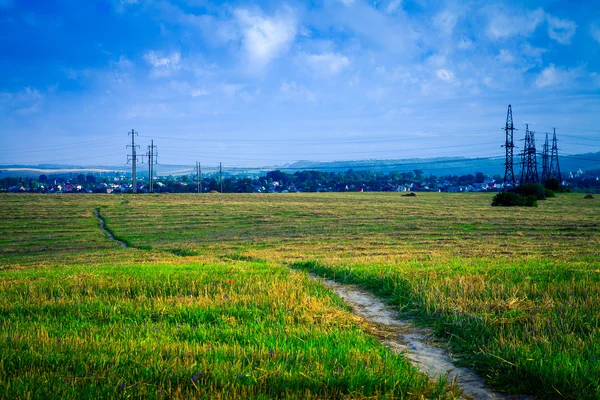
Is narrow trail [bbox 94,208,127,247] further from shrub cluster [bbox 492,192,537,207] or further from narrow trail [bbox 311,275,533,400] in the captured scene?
shrub cluster [bbox 492,192,537,207]

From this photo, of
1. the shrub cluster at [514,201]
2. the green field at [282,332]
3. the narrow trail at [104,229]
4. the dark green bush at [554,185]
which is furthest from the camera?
the dark green bush at [554,185]

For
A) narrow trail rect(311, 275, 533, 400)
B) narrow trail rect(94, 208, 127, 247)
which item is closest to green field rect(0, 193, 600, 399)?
narrow trail rect(311, 275, 533, 400)

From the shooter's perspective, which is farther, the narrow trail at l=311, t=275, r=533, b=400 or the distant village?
the distant village

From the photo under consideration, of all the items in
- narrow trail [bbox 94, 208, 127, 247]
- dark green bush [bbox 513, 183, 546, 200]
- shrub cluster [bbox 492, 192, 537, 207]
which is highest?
dark green bush [bbox 513, 183, 546, 200]

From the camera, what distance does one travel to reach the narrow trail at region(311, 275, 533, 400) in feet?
20.4

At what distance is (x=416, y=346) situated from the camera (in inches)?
310

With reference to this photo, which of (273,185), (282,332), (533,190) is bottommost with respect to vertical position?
(282,332)

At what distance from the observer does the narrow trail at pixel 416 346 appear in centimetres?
620

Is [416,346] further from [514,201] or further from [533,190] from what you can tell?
[533,190]

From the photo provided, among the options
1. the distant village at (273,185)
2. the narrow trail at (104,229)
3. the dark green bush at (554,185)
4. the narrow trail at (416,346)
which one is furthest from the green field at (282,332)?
the distant village at (273,185)

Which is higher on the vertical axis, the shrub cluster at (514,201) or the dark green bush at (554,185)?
the dark green bush at (554,185)

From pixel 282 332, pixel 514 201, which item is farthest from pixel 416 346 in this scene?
pixel 514 201

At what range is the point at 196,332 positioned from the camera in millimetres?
7691

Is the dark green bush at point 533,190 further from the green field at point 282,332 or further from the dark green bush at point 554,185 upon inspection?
the green field at point 282,332
